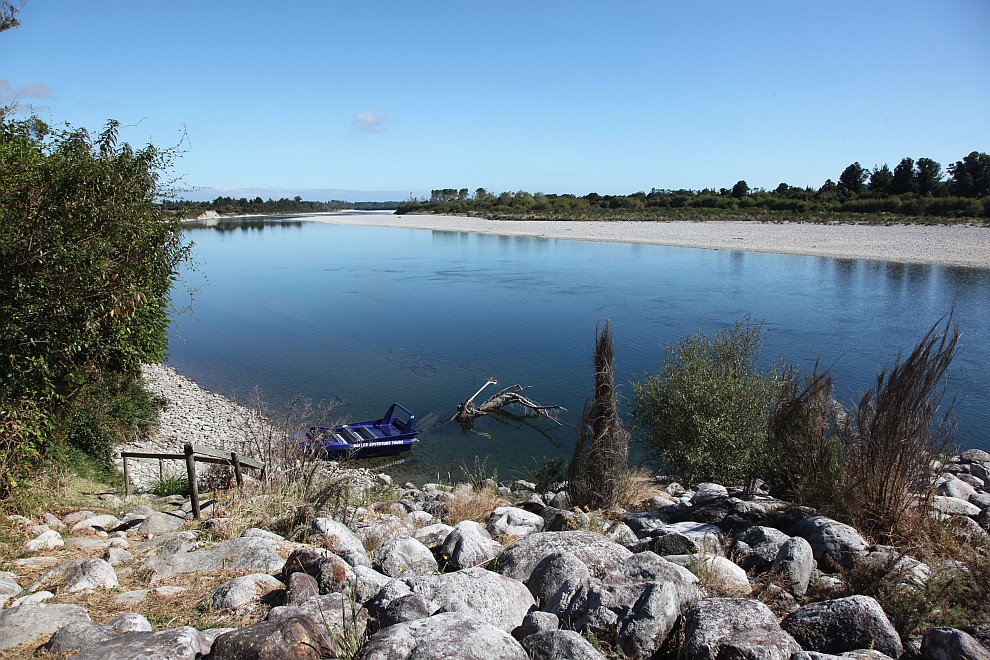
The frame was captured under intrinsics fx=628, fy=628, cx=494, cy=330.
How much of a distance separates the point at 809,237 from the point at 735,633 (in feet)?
235

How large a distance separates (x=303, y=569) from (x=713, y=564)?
3819mm

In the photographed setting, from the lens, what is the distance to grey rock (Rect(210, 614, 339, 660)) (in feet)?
14.0

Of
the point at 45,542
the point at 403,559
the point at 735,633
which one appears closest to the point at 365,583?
the point at 403,559

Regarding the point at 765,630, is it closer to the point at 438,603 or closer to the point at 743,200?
the point at 438,603

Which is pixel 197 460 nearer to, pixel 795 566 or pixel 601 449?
pixel 601 449

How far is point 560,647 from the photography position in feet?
14.2

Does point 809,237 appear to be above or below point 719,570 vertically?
above

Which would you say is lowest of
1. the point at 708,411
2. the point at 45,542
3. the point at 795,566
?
the point at 708,411

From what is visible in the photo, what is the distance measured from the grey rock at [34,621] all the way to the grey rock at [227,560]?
112 cm

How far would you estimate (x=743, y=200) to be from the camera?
10594 centimetres

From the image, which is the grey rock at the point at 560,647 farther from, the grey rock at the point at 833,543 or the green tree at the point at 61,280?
the green tree at the point at 61,280

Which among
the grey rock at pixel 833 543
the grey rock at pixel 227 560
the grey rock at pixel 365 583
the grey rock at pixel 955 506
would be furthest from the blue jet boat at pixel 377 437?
the grey rock at pixel 955 506

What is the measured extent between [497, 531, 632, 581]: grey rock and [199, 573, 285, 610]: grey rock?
2193 mm

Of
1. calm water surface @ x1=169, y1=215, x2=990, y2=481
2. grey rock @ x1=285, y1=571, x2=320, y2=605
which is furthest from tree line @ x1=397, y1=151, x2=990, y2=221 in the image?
grey rock @ x1=285, y1=571, x2=320, y2=605
